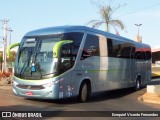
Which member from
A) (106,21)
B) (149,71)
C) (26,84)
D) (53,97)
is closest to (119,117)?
(53,97)

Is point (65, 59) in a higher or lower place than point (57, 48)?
lower

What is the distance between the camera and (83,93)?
17125 millimetres

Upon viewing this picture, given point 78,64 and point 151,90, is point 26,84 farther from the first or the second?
point 151,90

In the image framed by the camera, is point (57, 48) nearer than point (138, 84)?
Yes

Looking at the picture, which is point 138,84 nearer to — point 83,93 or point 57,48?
point 83,93

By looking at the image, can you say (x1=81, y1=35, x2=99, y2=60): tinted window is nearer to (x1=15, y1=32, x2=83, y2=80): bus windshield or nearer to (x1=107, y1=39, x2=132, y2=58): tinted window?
(x1=15, y1=32, x2=83, y2=80): bus windshield

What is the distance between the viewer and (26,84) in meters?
15.7

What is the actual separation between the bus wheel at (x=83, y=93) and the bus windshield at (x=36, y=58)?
2.29 metres

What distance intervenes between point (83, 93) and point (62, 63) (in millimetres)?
2318

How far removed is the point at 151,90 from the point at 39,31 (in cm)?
747

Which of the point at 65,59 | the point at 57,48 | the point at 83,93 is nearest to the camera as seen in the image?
the point at 57,48

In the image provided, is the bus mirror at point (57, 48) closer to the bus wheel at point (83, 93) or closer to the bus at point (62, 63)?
the bus at point (62, 63)

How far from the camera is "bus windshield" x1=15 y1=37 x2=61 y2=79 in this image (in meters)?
15.4

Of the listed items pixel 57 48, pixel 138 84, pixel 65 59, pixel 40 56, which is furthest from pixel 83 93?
pixel 138 84
